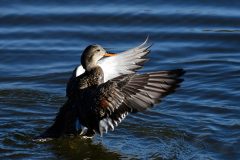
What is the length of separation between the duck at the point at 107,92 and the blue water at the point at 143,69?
1.46ft

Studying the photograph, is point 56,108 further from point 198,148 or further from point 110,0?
point 110,0

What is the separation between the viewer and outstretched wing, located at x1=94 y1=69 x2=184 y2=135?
8875 millimetres

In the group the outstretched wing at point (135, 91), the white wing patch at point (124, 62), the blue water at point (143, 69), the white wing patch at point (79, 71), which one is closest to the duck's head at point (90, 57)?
the white wing patch at point (79, 71)

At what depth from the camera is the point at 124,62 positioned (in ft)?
33.9

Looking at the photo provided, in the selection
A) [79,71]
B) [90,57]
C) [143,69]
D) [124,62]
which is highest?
[90,57]

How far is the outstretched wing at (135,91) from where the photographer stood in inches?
349

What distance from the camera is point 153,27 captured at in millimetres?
13820

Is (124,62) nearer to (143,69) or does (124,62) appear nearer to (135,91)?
(135,91)

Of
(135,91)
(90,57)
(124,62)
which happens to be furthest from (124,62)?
(135,91)

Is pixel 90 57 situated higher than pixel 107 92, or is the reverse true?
pixel 90 57

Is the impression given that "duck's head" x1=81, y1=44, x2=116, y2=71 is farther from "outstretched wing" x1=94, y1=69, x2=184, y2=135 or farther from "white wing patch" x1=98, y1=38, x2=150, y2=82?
"outstretched wing" x1=94, y1=69, x2=184, y2=135

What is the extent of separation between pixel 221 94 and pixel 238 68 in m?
1.07

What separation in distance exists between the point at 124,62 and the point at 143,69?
77.7 inches

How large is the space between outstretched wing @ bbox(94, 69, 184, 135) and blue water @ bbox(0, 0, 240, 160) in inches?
31.1
